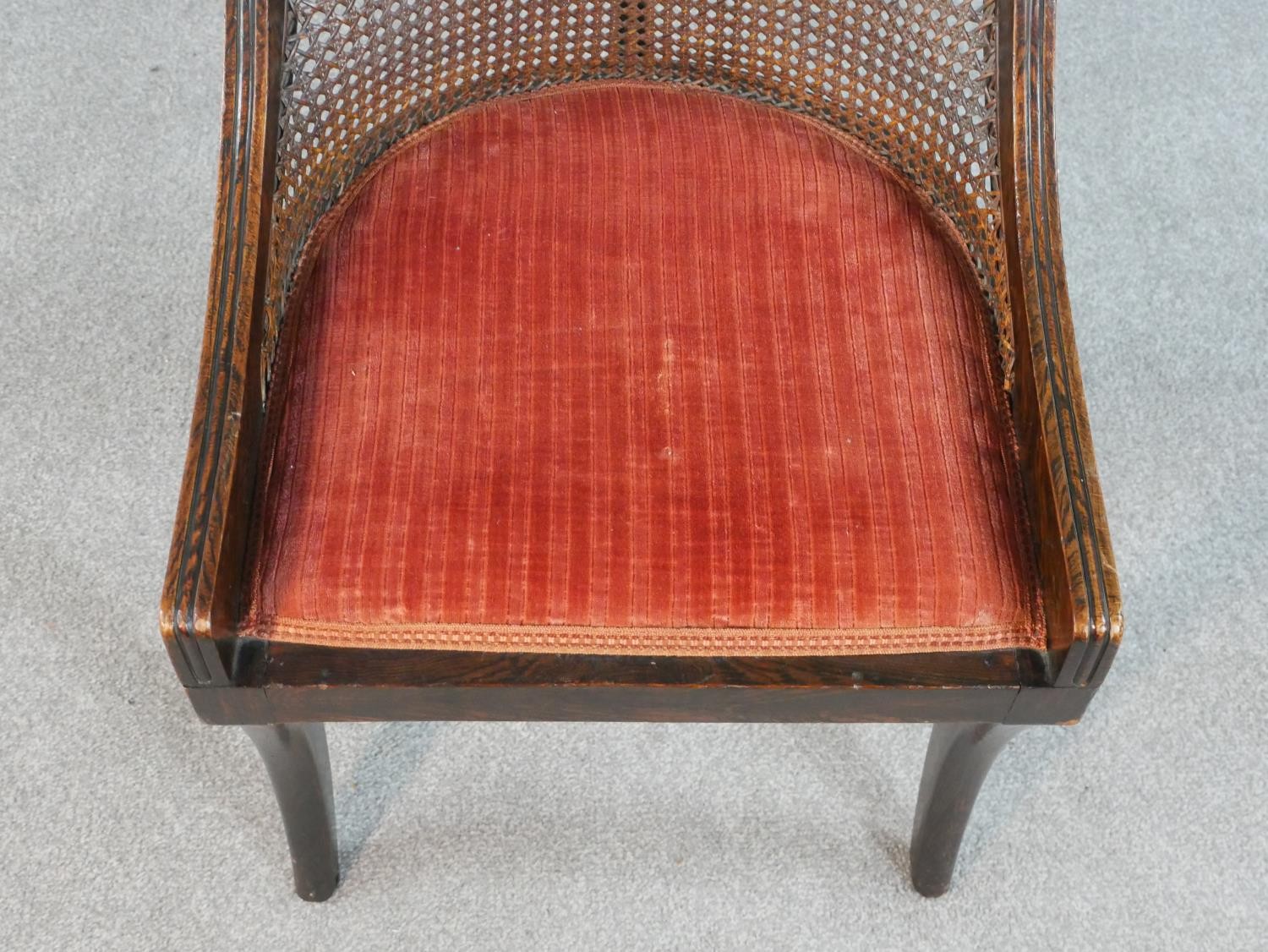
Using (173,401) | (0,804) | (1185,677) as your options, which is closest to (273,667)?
(0,804)

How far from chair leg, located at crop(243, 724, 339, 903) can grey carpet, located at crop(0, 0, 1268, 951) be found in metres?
0.04

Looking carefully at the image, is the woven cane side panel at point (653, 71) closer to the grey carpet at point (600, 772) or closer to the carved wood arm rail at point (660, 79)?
the carved wood arm rail at point (660, 79)

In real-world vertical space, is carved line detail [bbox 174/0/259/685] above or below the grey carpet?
above

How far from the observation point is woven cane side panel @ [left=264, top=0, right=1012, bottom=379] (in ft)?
2.52

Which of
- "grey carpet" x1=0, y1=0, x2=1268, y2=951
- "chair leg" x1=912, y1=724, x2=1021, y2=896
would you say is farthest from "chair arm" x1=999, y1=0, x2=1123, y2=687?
"grey carpet" x1=0, y1=0, x2=1268, y2=951

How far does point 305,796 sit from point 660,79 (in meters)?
0.55

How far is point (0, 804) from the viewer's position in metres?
0.98

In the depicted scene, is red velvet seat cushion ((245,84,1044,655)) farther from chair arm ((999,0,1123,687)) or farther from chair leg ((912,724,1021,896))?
chair leg ((912,724,1021,896))

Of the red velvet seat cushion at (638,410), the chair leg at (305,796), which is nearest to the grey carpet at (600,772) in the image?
the chair leg at (305,796)

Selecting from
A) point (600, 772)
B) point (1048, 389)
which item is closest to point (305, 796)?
point (600, 772)

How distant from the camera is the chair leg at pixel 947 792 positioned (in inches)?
30.2

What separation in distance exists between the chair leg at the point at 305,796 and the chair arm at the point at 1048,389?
1.42 ft

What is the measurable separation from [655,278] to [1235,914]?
25.5 inches

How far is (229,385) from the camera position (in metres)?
0.66
